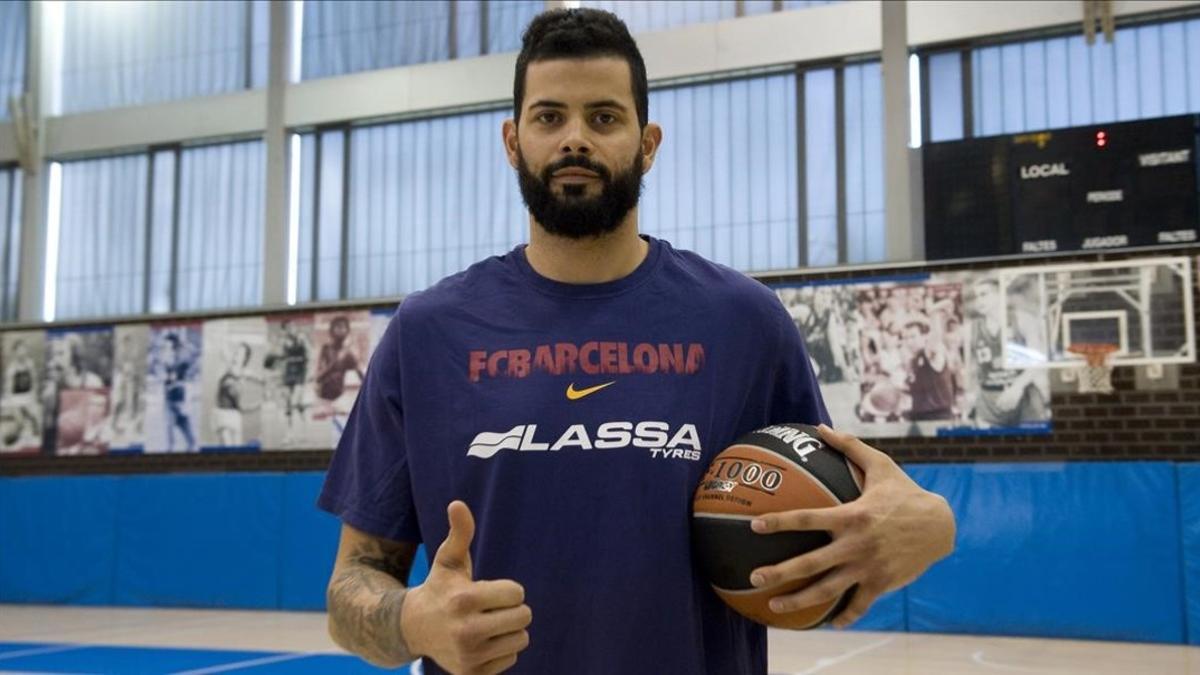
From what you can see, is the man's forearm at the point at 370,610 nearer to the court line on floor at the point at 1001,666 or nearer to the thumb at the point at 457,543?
the thumb at the point at 457,543

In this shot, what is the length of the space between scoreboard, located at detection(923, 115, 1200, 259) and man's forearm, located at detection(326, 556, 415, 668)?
7812 mm

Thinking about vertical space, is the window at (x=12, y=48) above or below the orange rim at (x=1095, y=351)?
above

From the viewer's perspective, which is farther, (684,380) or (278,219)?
(278,219)

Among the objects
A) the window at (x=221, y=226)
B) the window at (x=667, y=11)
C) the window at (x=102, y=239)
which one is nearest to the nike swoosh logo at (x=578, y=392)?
the window at (x=667, y=11)

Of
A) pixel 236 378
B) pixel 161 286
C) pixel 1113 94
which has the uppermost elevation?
pixel 1113 94

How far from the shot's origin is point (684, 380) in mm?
1823

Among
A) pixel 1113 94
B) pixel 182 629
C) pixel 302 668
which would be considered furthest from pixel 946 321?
pixel 182 629

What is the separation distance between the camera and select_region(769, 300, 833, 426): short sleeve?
6.38 ft

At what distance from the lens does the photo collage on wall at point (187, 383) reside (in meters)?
11.3

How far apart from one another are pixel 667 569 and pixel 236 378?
34.8 feet

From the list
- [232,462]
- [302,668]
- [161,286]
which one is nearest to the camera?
[302,668]

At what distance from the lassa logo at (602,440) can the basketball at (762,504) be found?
0.07m

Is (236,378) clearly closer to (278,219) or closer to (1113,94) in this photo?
(278,219)

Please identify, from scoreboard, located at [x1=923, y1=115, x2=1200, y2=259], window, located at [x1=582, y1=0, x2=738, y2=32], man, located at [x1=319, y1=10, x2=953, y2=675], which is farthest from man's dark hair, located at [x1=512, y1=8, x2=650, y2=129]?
window, located at [x1=582, y1=0, x2=738, y2=32]
